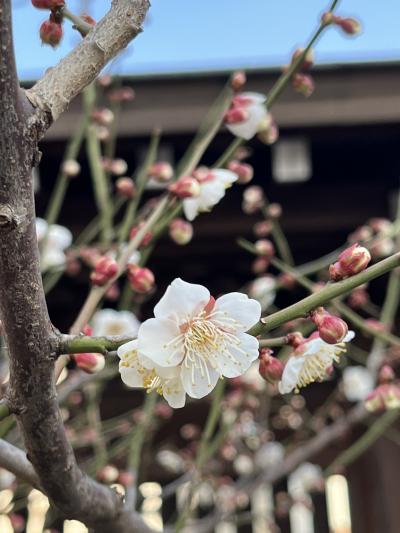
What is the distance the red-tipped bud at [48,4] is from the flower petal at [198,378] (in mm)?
353

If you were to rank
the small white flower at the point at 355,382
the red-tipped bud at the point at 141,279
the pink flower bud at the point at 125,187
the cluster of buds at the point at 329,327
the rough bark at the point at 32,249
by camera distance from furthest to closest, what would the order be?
the small white flower at the point at 355,382 < the pink flower bud at the point at 125,187 < the red-tipped bud at the point at 141,279 < the cluster of buds at the point at 329,327 < the rough bark at the point at 32,249

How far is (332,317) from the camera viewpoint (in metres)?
0.57

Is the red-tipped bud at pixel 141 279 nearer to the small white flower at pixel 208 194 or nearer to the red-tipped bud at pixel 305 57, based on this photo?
the small white flower at pixel 208 194

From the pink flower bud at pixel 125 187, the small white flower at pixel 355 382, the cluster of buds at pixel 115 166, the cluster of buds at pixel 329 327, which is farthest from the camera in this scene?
the small white flower at pixel 355 382

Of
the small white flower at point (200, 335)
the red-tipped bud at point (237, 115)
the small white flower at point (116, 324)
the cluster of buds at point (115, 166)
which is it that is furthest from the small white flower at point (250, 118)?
the small white flower at point (116, 324)

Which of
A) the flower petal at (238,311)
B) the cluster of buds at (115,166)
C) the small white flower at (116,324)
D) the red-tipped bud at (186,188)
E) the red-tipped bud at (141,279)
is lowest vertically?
the small white flower at (116,324)

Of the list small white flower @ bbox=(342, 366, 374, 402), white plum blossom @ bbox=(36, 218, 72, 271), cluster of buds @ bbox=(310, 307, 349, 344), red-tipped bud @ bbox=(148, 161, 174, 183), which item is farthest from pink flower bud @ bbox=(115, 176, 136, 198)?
small white flower @ bbox=(342, 366, 374, 402)

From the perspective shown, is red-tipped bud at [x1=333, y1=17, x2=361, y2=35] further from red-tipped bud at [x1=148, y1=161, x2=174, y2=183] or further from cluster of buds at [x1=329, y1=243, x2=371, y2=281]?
cluster of buds at [x1=329, y1=243, x2=371, y2=281]

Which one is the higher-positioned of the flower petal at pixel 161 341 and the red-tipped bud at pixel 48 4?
the red-tipped bud at pixel 48 4

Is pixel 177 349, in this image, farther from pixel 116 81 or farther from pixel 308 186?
pixel 308 186

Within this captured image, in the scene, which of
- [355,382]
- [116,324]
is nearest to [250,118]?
[116,324]

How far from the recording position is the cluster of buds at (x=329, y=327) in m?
0.56

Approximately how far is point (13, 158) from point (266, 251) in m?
0.83

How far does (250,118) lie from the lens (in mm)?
923
